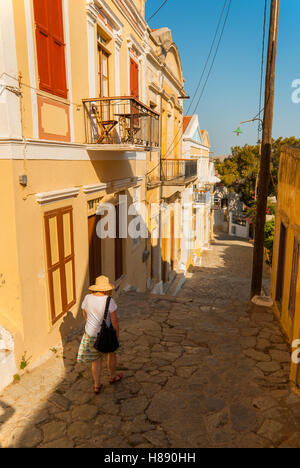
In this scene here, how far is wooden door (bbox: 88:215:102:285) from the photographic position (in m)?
7.34

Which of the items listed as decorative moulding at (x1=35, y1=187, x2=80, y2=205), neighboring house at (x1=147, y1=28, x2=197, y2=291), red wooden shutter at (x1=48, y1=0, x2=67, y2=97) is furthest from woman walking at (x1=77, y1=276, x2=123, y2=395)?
neighboring house at (x1=147, y1=28, x2=197, y2=291)

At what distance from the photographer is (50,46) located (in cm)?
540

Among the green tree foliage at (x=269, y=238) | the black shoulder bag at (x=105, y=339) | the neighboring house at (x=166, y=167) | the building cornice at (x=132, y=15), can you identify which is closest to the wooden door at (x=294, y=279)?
the black shoulder bag at (x=105, y=339)

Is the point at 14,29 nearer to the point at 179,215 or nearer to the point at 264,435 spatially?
the point at 264,435

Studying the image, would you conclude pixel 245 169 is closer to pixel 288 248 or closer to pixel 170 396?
pixel 288 248

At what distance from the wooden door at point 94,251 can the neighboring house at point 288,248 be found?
3.87 meters

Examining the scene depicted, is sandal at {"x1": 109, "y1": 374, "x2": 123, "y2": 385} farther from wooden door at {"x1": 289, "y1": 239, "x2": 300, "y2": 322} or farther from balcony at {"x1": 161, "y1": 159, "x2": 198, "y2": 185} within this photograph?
balcony at {"x1": 161, "y1": 159, "x2": 198, "y2": 185}

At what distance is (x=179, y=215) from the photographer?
57.7 ft

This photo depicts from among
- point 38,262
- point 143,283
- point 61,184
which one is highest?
point 61,184

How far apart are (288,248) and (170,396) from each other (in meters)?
3.66

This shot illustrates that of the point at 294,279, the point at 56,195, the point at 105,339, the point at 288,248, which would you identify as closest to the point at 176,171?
the point at 288,248

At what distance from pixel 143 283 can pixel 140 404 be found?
7439 millimetres

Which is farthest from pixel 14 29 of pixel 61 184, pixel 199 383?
pixel 199 383

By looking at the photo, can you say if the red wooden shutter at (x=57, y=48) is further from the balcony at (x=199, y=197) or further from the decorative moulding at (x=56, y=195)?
the balcony at (x=199, y=197)
